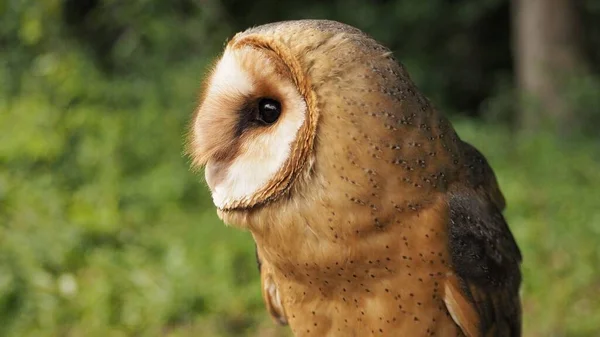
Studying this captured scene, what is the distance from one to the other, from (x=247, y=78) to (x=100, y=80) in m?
5.19

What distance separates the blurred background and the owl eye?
52cm

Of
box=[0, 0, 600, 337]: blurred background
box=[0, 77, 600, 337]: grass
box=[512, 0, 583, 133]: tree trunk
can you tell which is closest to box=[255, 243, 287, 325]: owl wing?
box=[0, 0, 600, 337]: blurred background

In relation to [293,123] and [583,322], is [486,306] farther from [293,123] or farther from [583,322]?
[583,322]

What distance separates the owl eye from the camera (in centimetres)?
146

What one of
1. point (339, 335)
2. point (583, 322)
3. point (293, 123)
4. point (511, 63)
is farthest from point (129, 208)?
point (511, 63)

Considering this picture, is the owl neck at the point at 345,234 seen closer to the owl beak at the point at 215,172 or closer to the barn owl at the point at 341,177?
the barn owl at the point at 341,177

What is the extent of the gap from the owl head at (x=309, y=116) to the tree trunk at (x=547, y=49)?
480 centimetres

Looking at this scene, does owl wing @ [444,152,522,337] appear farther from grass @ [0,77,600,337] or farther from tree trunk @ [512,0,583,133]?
tree trunk @ [512,0,583,133]

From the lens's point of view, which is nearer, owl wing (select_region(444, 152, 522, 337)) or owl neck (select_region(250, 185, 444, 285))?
owl neck (select_region(250, 185, 444, 285))

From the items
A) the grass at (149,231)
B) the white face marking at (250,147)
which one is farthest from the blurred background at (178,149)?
the white face marking at (250,147)

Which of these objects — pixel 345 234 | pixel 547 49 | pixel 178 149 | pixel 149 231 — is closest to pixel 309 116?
pixel 345 234

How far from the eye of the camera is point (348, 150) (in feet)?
4.74

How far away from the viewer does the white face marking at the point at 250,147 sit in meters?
1.43

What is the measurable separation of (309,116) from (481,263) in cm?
69
